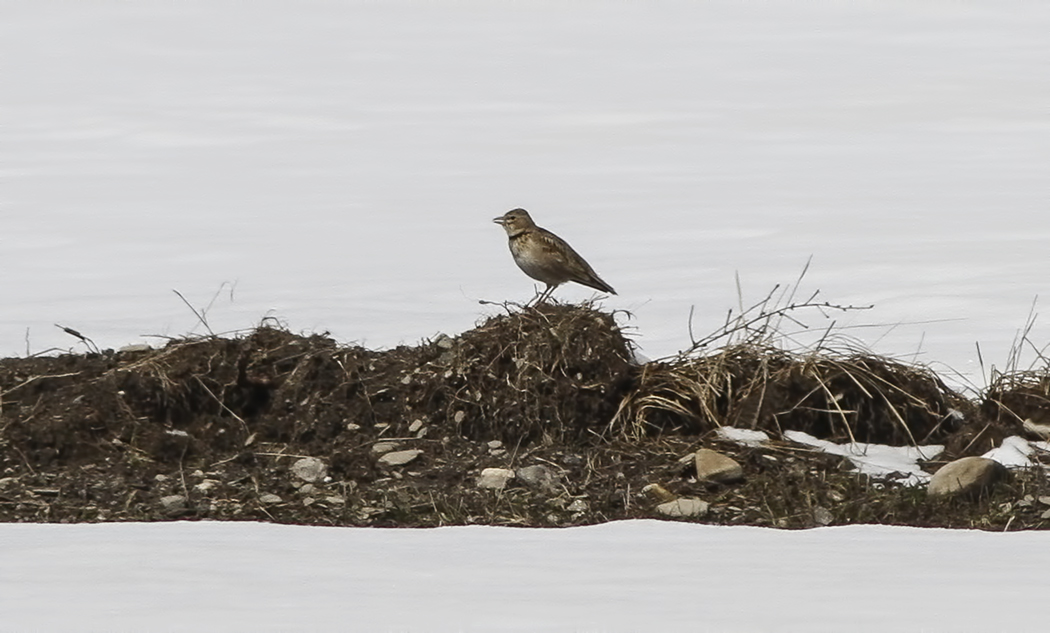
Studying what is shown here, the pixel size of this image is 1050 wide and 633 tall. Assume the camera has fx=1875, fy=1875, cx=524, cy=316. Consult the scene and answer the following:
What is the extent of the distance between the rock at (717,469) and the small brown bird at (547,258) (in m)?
1.77

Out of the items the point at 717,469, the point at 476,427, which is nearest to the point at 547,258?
the point at 476,427

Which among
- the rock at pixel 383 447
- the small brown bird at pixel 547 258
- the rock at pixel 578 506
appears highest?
the small brown bird at pixel 547 258

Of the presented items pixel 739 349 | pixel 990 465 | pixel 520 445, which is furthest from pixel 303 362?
pixel 990 465

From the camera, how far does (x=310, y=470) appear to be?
7680 millimetres

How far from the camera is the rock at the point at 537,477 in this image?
7461mm

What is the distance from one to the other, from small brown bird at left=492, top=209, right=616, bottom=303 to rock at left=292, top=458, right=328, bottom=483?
69.4 inches

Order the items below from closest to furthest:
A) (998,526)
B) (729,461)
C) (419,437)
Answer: (998,526) < (729,461) < (419,437)

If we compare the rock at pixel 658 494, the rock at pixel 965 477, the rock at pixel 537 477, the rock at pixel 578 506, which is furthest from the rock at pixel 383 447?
the rock at pixel 965 477

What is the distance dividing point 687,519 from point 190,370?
2544mm

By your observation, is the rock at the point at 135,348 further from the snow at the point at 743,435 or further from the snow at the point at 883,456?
the snow at the point at 883,456

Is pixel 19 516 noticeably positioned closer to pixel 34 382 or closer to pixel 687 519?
pixel 34 382

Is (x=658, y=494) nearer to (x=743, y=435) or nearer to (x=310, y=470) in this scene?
(x=743, y=435)

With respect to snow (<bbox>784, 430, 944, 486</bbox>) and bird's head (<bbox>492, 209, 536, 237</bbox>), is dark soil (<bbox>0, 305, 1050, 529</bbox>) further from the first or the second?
bird's head (<bbox>492, 209, 536, 237</bbox>)

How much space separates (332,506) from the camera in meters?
7.34
